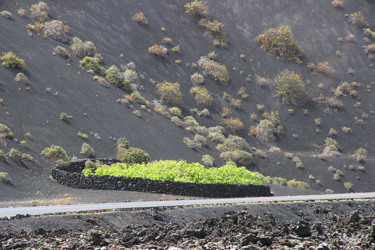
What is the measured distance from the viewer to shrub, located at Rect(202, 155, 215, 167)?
36.8m

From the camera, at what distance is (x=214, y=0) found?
67.1 m

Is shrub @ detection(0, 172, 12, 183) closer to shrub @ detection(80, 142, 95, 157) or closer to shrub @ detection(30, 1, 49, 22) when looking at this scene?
shrub @ detection(80, 142, 95, 157)

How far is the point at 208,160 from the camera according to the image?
121 feet

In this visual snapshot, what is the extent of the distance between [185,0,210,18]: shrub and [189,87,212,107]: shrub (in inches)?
637

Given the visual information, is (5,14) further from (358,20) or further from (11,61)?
(358,20)

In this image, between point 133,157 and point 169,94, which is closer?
point 133,157

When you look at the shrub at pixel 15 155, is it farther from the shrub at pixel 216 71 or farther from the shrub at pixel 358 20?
the shrub at pixel 358 20

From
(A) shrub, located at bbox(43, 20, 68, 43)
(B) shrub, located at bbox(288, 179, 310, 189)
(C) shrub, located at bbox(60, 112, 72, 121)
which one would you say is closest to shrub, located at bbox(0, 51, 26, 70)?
(C) shrub, located at bbox(60, 112, 72, 121)

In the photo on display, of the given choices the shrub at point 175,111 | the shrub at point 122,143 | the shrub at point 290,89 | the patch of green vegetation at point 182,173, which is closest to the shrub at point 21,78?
the shrub at point 122,143

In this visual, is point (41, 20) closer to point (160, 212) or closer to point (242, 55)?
point (242, 55)

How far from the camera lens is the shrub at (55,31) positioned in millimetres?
43778

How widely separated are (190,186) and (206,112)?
26001 mm

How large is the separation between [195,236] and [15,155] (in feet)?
54.8

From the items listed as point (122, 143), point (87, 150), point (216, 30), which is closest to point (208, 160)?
point (122, 143)
